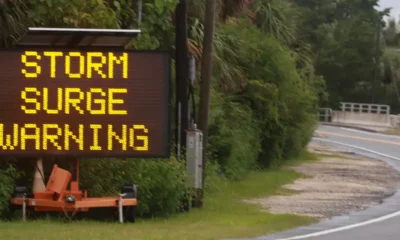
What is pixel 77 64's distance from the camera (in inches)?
613

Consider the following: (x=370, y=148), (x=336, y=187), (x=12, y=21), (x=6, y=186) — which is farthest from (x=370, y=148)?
(x=6, y=186)

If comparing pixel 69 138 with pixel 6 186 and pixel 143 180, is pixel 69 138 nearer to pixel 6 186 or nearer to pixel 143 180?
pixel 6 186

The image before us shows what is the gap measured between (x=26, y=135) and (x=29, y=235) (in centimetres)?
186

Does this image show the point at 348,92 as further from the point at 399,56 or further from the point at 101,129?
the point at 101,129

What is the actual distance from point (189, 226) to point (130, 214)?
3.37 ft

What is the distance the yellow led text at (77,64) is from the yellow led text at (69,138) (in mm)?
799

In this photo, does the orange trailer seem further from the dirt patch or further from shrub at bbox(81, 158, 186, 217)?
the dirt patch

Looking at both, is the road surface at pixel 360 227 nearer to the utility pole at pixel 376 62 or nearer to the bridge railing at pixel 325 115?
the bridge railing at pixel 325 115

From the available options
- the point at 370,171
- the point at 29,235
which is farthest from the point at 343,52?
the point at 29,235

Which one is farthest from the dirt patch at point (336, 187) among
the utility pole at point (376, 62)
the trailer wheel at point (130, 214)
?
the utility pole at point (376, 62)

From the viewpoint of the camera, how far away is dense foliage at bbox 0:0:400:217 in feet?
59.2

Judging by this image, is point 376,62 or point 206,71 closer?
point 206,71

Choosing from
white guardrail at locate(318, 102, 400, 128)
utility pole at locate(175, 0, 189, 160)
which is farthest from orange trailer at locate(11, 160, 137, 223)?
white guardrail at locate(318, 102, 400, 128)

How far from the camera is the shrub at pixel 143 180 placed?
1773 centimetres
